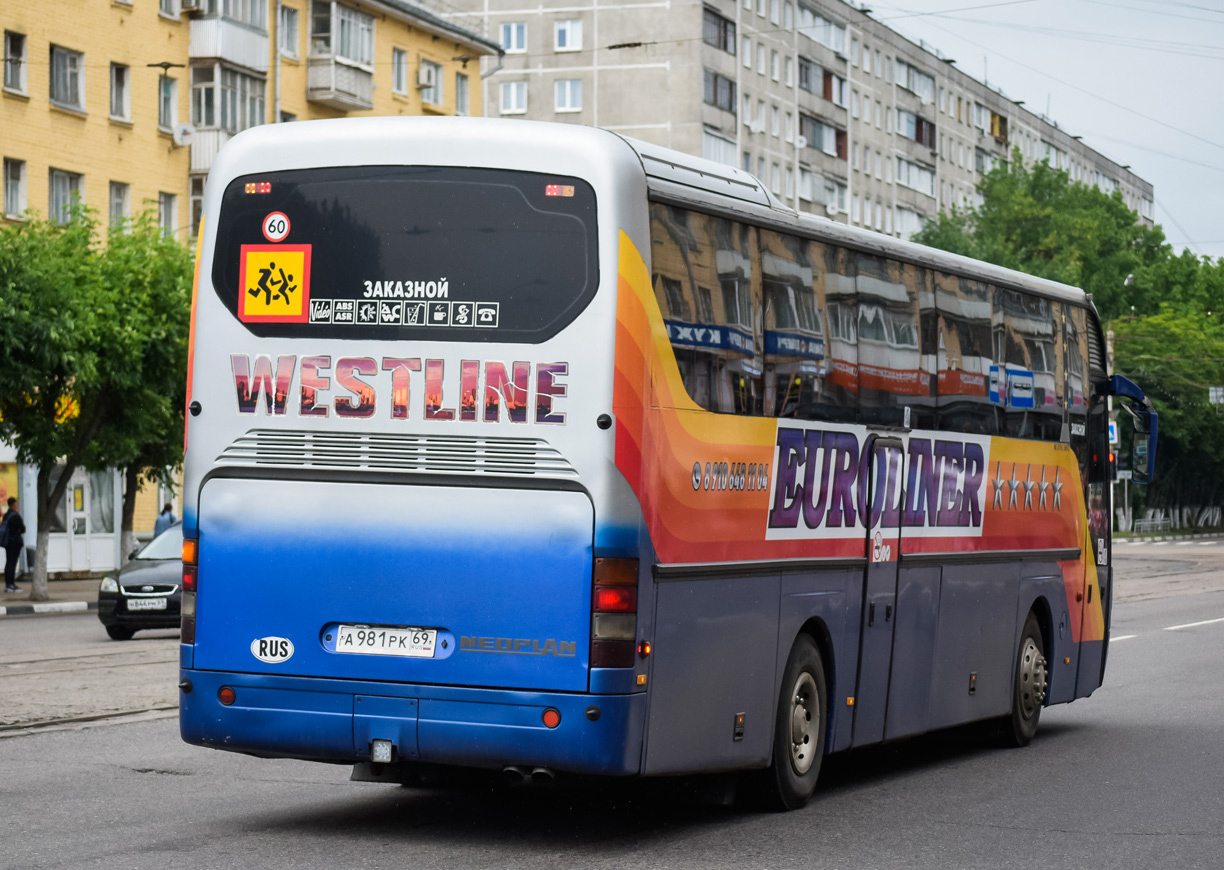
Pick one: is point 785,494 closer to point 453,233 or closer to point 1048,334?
point 453,233

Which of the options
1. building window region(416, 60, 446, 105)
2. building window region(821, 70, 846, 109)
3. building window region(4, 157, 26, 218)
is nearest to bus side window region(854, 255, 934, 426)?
building window region(4, 157, 26, 218)

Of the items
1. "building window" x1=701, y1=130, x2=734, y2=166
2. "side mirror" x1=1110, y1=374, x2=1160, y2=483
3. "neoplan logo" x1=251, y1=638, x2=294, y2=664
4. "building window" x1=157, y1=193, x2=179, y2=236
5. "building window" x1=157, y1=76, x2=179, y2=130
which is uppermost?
"building window" x1=701, y1=130, x2=734, y2=166

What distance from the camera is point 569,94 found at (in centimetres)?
8438

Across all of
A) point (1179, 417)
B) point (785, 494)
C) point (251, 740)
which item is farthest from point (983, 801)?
point (1179, 417)

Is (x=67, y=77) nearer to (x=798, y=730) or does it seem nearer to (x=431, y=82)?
(x=431, y=82)

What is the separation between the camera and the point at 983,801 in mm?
10961

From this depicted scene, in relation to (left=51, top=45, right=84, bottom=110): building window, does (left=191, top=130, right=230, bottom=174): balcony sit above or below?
below

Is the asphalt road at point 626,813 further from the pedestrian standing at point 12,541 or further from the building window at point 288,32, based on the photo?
the building window at point 288,32

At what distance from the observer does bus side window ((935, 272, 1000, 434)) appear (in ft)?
40.8

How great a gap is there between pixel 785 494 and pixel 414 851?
8.77 feet

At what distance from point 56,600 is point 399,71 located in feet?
97.8

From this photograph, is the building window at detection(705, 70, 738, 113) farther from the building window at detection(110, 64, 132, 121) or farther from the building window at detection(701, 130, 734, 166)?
the building window at detection(110, 64, 132, 121)

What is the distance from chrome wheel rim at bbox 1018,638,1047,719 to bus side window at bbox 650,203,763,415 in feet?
16.2

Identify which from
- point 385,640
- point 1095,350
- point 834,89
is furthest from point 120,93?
point 834,89
